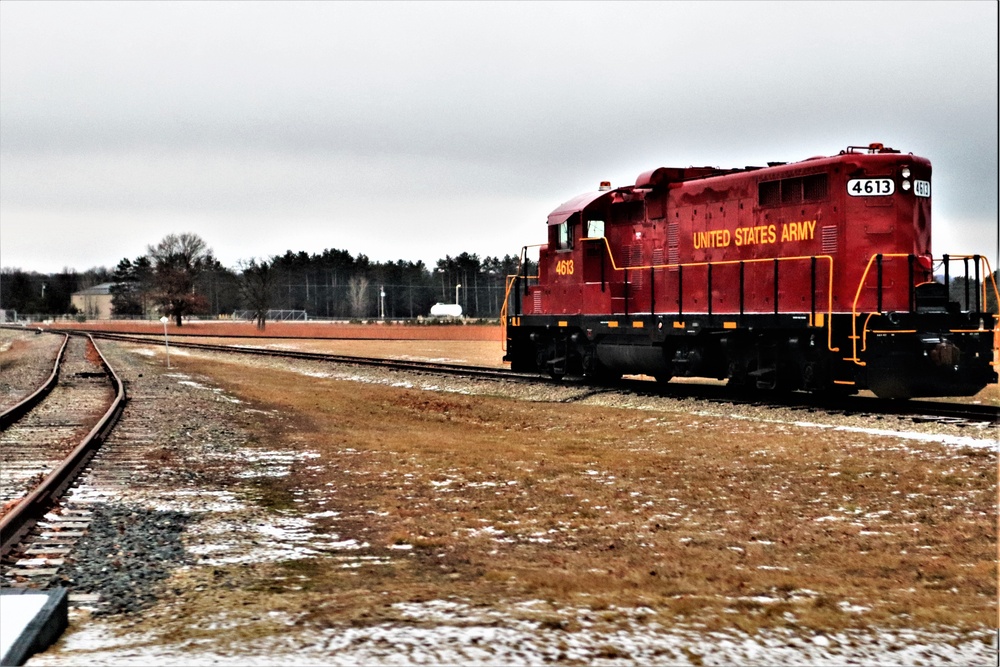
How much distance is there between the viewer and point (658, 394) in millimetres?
18797

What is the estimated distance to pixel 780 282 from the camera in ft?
55.2

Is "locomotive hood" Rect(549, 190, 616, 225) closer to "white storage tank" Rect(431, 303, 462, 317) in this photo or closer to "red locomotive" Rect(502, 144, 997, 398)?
"red locomotive" Rect(502, 144, 997, 398)

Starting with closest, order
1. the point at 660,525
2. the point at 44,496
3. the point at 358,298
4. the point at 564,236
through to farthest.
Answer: the point at 660,525 < the point at 44,496 < the point at 564,236 < the point at 358,298

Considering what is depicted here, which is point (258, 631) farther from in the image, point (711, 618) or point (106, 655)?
point (711, 618)

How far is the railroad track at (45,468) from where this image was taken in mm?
6691

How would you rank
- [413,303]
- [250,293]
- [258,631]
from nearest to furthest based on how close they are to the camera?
[258,631] → [250,293] → [413,303]

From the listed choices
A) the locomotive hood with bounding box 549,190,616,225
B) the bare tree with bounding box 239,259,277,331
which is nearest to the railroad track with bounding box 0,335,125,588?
the locomotive hood with bounding box 549,190,616,225

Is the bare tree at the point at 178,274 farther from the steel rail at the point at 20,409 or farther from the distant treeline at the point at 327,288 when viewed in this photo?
the steel rail at the point at 20,409

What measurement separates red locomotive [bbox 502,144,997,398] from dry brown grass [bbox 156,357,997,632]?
235 cm

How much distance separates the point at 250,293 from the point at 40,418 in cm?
8361

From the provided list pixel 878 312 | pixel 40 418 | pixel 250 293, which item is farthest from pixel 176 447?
pixel 250 293

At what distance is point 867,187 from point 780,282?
6.83ft

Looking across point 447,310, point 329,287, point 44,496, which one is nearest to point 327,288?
point 329,287

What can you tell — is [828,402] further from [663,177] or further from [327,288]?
[327,288]
